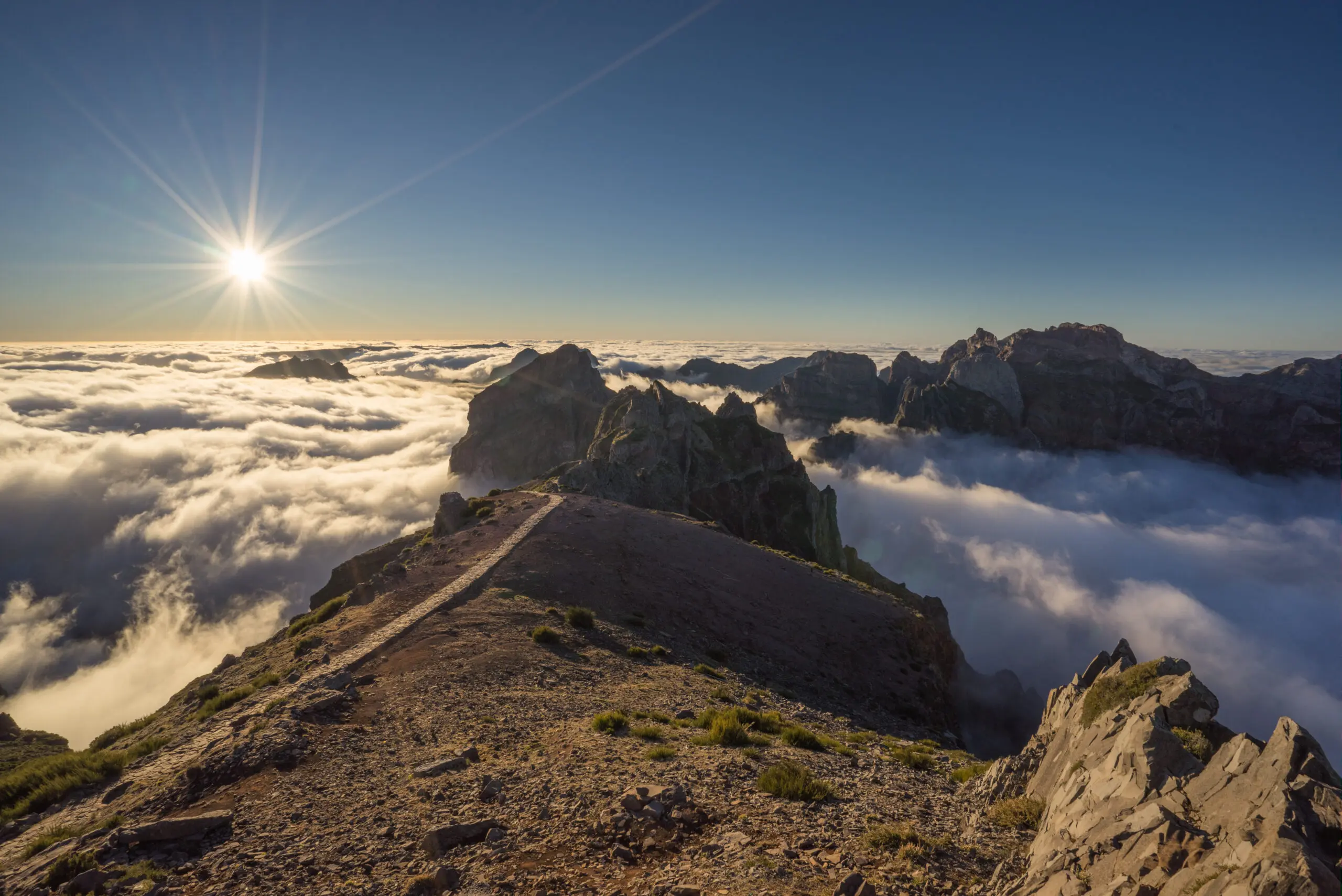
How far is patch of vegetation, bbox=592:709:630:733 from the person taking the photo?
16562mm

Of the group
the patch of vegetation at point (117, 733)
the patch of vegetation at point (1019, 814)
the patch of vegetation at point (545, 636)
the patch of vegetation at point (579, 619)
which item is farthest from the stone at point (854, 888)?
the patch of vegetation at point (117, 733)

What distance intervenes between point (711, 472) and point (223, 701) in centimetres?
7263

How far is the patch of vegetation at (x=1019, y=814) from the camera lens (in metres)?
10.4

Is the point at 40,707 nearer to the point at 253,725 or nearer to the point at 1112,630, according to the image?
the point at 253,725

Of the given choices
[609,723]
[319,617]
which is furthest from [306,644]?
[609,723]

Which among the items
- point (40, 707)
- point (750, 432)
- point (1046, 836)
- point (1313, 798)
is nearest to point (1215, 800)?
point (1313, 798)

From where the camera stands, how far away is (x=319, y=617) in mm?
32812

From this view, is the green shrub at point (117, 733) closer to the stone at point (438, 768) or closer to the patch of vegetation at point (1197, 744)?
the stone at point (438, 768)

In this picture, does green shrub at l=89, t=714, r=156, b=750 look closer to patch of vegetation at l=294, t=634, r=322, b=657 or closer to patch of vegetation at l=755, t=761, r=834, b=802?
patch of vegetation at l=294, t=634, r=322, b=657

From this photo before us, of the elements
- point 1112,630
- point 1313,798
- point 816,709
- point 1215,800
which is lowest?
point 1112,630

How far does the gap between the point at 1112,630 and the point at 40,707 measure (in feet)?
997

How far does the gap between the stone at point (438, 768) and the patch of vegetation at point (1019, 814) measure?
39.6ft

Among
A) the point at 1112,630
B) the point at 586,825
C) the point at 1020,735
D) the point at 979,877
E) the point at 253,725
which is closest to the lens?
the point at 979,877

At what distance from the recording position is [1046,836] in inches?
346
